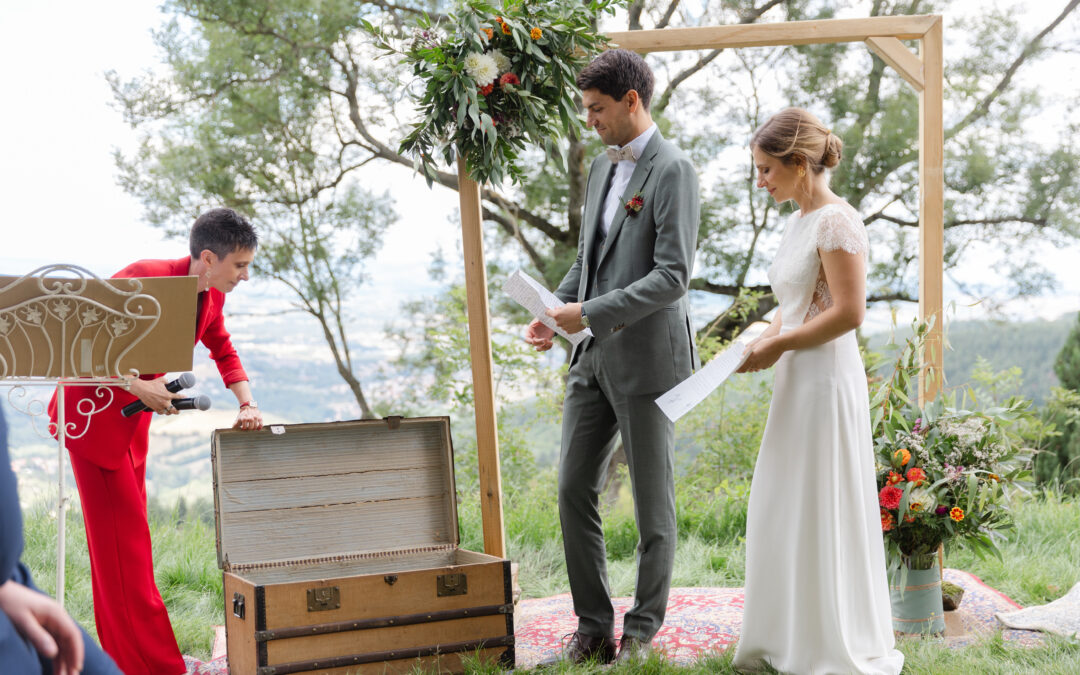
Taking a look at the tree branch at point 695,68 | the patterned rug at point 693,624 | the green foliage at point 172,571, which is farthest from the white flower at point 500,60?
the tree branch at point 695,68

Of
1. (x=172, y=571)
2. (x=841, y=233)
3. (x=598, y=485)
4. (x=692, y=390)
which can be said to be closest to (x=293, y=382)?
(x=172, y=571)

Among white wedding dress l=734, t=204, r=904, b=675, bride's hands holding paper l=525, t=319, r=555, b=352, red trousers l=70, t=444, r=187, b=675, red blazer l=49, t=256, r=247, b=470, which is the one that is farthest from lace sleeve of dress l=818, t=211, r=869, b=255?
red trousers l=70, t=444, r=187, b=675

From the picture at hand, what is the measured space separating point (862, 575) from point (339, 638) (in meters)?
1.65

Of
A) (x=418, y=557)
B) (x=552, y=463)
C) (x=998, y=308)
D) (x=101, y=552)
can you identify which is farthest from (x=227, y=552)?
(x=998, y=308)

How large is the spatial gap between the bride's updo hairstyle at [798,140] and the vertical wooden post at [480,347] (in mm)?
1144

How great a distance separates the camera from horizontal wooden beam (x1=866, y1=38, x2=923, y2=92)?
3.92m

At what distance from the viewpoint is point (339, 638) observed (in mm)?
2945

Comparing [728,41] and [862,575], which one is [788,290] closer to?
[862,575]

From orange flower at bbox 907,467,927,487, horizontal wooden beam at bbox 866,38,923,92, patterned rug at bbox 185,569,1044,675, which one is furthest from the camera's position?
horizontal wooden beam at bbox 866,38,923,92

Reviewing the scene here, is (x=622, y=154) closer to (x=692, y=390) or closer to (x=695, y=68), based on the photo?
(x=692, y=390)

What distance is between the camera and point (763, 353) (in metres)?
2.88

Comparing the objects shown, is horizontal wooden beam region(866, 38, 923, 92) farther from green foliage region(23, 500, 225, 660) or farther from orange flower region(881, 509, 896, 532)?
green foliage region(23, 500, 225, 660)

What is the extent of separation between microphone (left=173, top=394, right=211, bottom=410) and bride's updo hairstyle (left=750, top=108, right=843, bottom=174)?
1.85m

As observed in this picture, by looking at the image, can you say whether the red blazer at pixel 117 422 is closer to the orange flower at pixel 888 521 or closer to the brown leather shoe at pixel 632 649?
the brown leather shoe at pixel 632 649
